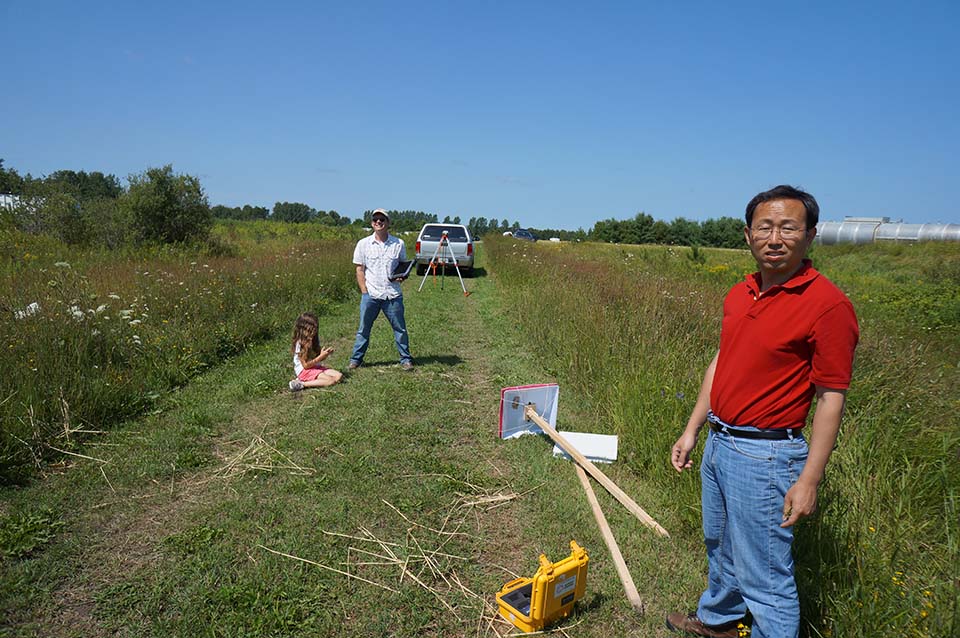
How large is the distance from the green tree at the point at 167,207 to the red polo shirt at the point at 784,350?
773 inches

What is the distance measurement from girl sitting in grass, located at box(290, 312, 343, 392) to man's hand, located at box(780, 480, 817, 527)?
5.38 metres

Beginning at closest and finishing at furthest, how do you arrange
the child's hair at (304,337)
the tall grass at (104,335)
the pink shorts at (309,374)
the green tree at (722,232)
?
the tall grass at (104,335) < the pink shorts at (309,374) < the child's hair at (304,337) < the green tree at (722,232)

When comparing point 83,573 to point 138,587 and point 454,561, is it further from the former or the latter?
point 454,561

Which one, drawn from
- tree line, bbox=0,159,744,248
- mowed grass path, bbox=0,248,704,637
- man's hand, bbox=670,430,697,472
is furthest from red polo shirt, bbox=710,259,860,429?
tree line, bbox=0,159,744,248

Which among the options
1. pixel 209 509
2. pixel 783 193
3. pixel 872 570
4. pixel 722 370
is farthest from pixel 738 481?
pixel 209 509

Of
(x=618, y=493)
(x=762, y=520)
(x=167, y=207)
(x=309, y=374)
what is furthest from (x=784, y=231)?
(x=167, y=207)

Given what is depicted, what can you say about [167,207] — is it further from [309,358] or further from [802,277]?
[802,277]

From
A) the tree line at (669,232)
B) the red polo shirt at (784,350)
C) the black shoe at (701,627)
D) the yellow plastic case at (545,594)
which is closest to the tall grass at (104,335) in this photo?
the yellow plastic case at (545,594)

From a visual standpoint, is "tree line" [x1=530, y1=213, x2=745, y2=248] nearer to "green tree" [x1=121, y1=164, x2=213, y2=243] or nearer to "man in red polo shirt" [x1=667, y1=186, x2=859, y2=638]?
"green tree" [x1=121, y1=164, x2=213, y2=243]

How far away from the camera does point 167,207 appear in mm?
18094

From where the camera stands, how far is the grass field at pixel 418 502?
274 cm

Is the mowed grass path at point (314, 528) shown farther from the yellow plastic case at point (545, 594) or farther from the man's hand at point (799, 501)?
the man's hand at point (799, 501)

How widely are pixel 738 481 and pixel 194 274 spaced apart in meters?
9.84

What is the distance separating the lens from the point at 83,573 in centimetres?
301
